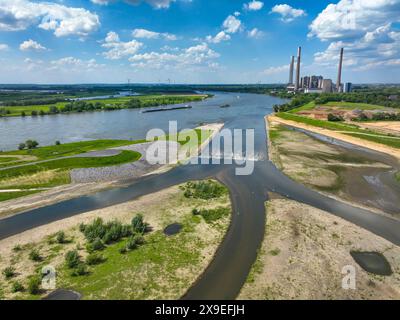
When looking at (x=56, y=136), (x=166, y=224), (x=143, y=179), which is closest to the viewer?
(x=166, y=224)

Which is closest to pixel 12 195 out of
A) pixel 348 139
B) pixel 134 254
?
pixel 134 254


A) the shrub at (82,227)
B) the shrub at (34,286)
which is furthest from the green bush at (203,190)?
the shrub at (34,286)

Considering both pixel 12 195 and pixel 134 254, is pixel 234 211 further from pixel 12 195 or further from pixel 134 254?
pixel 12 195

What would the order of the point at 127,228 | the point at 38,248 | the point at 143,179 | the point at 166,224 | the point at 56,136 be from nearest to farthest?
the point at 38,248
the point at 127,228
the point at 166,224
the point at 143,179
the point at 56,136

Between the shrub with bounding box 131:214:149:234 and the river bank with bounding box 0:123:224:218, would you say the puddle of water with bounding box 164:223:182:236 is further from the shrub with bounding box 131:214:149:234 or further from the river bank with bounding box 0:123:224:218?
the river bank with bounding box 0:123:224:218

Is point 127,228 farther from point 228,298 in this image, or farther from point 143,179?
point 143,179
